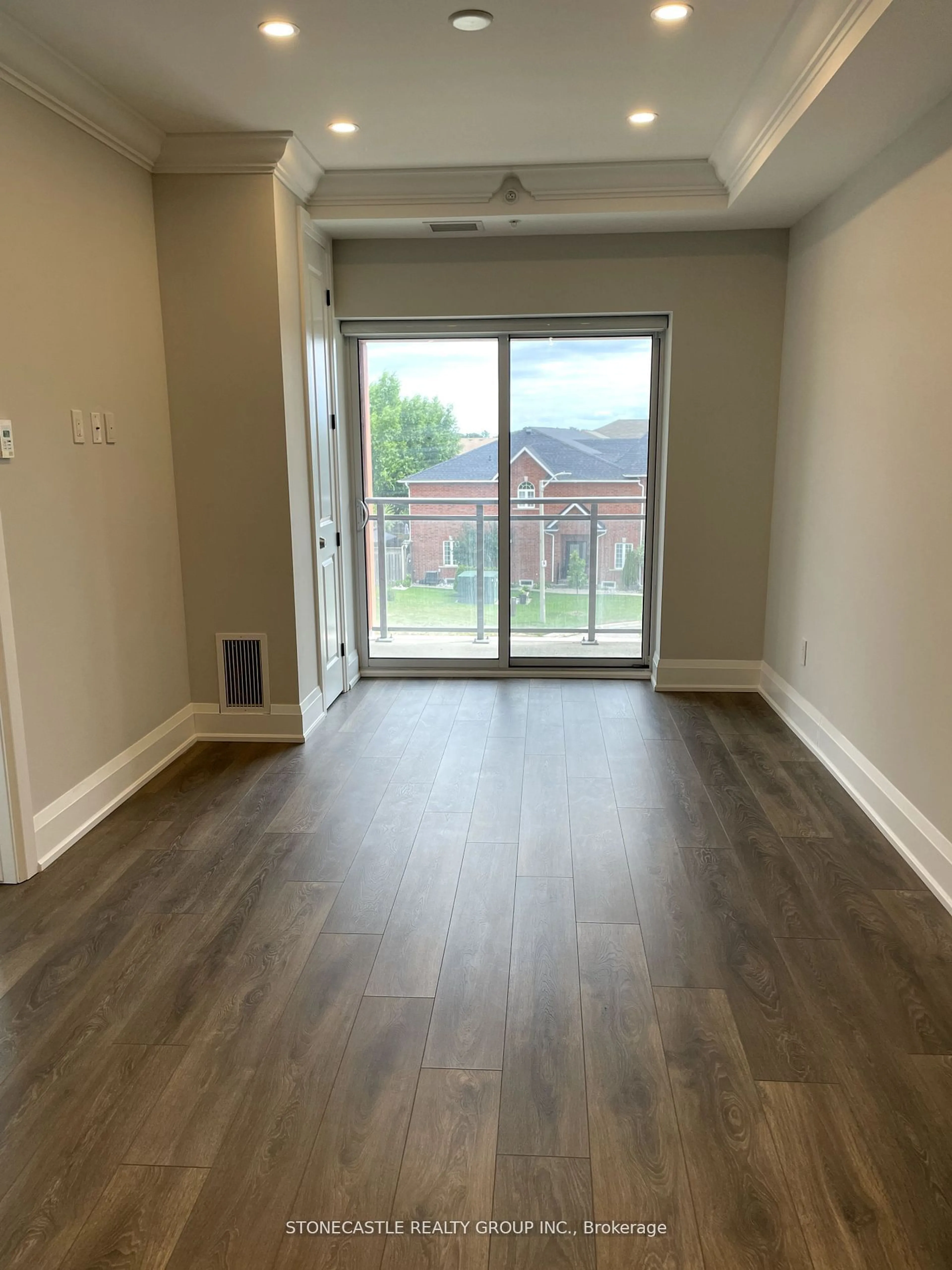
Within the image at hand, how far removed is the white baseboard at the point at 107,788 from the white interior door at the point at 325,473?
0.82m

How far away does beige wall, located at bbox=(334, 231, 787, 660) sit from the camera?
4.55 m

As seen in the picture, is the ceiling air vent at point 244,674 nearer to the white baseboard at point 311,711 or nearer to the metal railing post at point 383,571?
the white baseboard at point 311,711

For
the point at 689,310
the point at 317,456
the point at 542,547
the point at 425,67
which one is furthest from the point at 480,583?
the point at 425,67

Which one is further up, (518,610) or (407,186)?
(407,186)

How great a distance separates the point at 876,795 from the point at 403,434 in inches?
126

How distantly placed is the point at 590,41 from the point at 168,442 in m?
2.29

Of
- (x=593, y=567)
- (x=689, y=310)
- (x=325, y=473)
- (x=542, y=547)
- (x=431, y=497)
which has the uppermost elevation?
(x=689, y=310)

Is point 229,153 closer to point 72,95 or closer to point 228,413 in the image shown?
point 72,95

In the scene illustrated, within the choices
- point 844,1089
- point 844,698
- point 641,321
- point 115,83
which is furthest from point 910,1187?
point 641,321

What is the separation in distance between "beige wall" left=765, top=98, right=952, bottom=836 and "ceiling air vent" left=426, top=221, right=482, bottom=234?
1.59 metres

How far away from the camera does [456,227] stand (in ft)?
14.3

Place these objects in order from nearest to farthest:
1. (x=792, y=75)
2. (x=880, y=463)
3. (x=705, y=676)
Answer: (x=792, y=75) → (x=880, y=463) → (x=705, y=676)

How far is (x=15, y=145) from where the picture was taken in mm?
2727

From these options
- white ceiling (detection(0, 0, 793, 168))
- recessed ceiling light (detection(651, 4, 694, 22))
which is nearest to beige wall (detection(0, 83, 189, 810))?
white ceiling (detection(0, 0, 793, 168))
